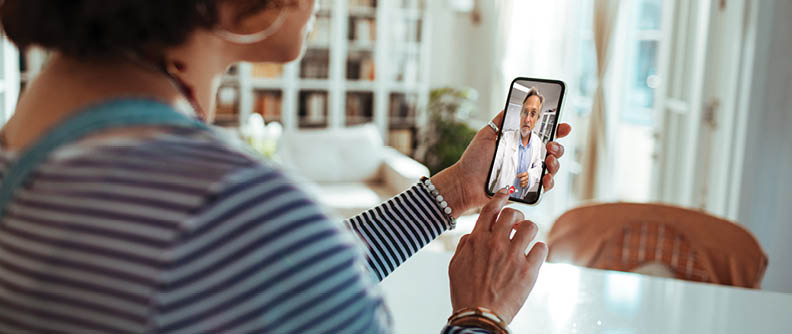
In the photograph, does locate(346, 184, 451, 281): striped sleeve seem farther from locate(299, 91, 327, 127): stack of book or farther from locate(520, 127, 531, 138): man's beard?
locate(299, 91, 327, 127): stack of book

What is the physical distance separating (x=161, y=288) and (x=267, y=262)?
Answer: 64 mm

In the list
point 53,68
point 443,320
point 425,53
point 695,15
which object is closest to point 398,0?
point 425,53

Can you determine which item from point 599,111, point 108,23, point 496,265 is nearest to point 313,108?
point 599,111

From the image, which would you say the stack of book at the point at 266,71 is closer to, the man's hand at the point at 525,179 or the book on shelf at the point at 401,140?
the book on shelf at the point at 401,140

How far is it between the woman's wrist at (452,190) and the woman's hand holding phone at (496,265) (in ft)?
0.57

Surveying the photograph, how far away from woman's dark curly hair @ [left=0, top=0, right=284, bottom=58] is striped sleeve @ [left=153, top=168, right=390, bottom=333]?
0.41ft

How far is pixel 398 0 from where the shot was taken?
19.8 feet

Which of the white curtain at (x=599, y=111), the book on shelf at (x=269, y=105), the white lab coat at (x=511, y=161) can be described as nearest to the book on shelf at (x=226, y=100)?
the book on shelf at (x=269, y=105)

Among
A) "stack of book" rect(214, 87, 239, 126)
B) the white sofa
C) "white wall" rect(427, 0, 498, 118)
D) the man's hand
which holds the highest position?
"white wall" rect(427, 0, 498, 118)

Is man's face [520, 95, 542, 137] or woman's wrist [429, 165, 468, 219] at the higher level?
man's face [520, 95, 542, 137]

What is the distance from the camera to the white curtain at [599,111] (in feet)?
12.9

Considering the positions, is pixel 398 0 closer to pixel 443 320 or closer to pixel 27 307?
pixel 443 320

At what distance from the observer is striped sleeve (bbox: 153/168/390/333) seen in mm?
417

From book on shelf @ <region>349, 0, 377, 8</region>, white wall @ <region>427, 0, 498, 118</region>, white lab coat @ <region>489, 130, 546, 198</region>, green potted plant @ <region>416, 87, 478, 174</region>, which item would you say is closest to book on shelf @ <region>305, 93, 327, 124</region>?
book on shelf @ <region>349, 0, 377, 8</region>
